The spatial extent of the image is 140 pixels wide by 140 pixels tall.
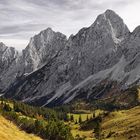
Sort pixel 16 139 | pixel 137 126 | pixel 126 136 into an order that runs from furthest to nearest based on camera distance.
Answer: pixel 137 126
pixel 126 136
pixel 16 139

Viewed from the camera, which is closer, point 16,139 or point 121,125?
point 16,139

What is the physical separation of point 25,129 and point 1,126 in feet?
89.4

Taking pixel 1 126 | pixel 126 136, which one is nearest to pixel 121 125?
pixel 126 136

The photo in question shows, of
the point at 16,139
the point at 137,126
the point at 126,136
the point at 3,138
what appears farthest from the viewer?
the point at 137,126

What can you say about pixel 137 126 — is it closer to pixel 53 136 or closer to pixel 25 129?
pixel 53 136

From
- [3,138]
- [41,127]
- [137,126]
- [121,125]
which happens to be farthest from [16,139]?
[121,125]

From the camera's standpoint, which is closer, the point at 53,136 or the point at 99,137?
the point at 53,136

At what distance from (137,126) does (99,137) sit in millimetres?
17986

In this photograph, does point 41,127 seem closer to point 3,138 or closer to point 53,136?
point 53,136

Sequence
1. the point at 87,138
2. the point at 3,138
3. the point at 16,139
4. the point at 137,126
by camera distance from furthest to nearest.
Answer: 1. the point at 87,138
2. the point at 137,126
3. the point at 16,139
4. the point at 3,138

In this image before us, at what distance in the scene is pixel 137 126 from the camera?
173000 millimetres

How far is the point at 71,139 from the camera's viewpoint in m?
162

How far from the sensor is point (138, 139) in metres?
147

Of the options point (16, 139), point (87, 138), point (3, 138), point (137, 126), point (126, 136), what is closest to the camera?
point (3, 138)
